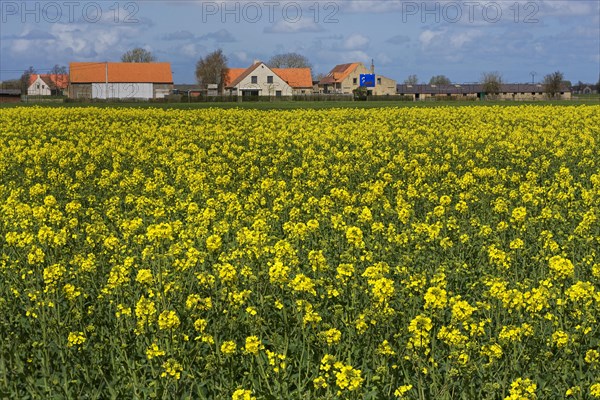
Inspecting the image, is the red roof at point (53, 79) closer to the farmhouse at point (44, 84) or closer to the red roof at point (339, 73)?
the farmhouse at point (44, 84)

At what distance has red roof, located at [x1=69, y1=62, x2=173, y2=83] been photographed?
435ft

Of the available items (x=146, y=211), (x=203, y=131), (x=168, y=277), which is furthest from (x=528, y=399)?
(x=203, y=131)

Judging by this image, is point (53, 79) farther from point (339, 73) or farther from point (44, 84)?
point (339, 73)

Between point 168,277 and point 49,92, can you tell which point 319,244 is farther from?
point 49,92

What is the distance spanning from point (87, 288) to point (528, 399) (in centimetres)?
558

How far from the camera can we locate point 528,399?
18.4 ft

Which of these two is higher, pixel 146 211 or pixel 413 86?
pixel 413 86

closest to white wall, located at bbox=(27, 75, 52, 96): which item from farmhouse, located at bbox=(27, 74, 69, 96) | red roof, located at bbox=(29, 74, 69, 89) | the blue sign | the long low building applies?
farmhouse, located at bbox=(27, 74, 69, 96)

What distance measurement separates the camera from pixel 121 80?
132625 millimetres

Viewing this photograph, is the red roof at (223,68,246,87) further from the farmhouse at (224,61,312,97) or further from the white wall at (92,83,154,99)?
the white wall at (92,83,154,99)

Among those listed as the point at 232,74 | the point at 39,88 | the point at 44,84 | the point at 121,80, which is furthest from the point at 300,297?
the point at 39,88

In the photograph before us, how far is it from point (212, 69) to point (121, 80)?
75.6 ft

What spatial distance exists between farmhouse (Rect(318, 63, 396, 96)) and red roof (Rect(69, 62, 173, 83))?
3739 cm

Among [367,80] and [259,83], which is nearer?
[259,83]
